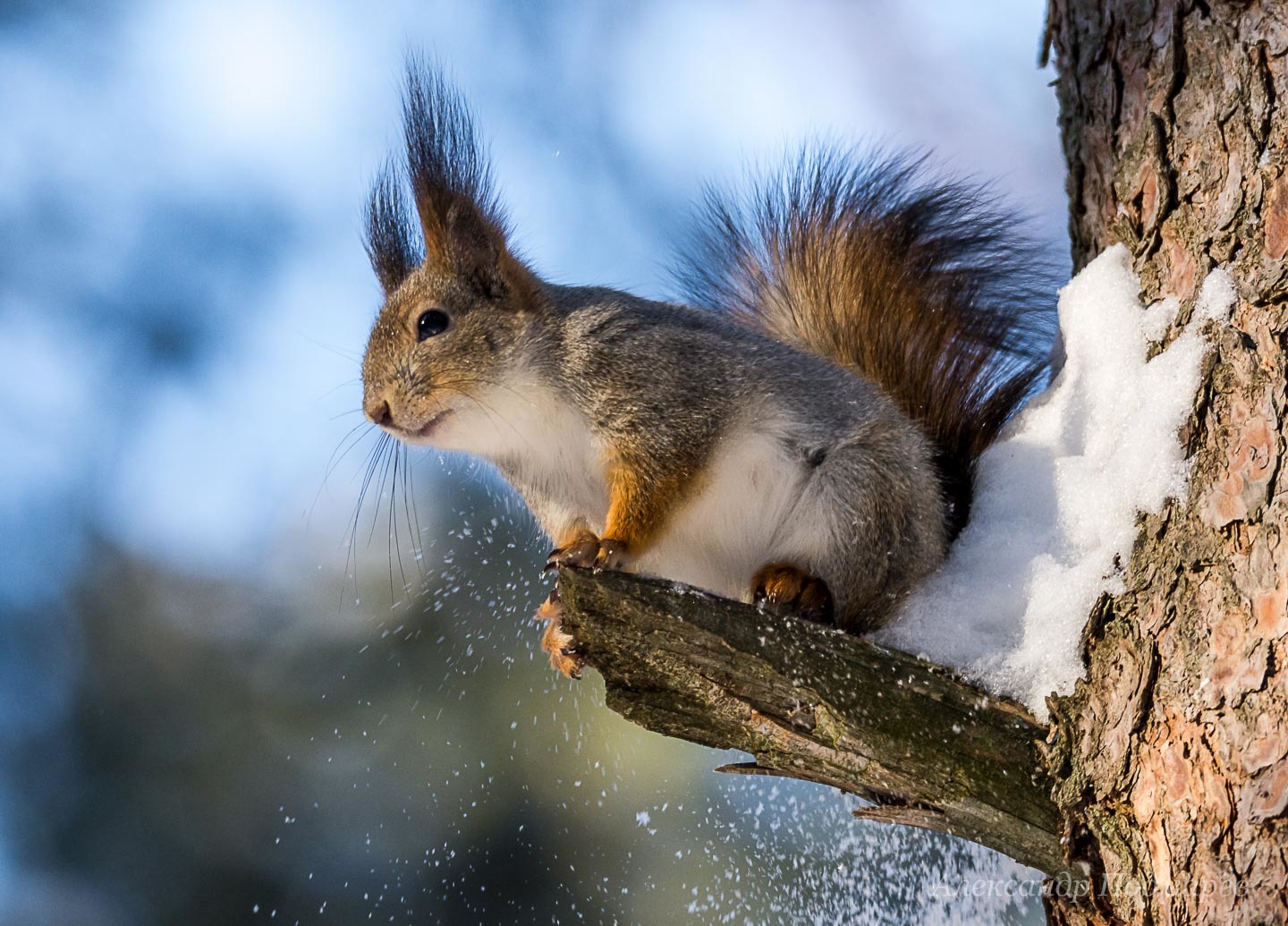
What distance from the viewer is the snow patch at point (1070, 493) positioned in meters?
1.07

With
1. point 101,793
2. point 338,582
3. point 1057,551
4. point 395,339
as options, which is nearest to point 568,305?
point 395,339

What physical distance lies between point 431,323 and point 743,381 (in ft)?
1.33

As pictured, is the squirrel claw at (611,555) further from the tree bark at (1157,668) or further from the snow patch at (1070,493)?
the snow patch at (1070,493)

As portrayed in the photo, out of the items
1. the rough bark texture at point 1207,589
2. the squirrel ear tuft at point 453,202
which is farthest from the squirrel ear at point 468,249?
the rough bark texture at point 1207,589

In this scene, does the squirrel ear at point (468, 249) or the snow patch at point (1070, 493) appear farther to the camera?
the squirrel ear at point (468, 249)

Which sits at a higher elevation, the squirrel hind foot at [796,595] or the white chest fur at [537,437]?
the white chest fur at [537,437]

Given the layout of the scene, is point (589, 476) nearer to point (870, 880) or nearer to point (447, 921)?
point (870, 880)

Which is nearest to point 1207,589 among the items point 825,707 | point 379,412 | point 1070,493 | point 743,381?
point 1070,493

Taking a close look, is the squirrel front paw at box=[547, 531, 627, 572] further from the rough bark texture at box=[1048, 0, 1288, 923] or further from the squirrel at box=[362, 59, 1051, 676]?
the rough bark texture at box=[1048, 0, 1288, 923]

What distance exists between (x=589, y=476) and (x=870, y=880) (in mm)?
708

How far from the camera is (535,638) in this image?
2.06 meters

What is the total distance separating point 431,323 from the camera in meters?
1.40

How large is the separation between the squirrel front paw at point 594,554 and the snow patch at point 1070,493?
12.3 inches

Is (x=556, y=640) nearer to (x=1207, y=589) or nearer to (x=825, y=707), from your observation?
(x=825, y=707)
